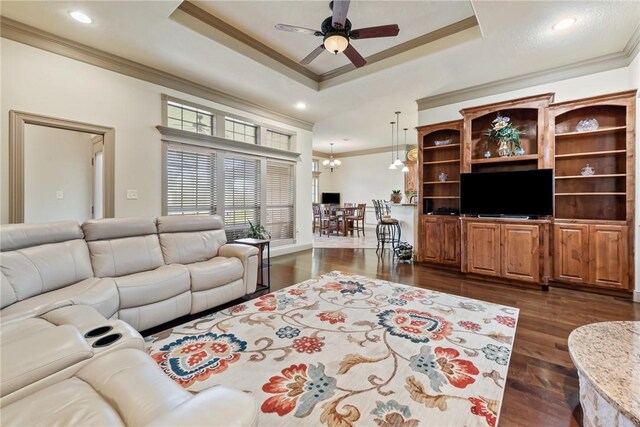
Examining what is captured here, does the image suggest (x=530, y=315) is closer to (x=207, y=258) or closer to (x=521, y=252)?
(x=521, y=252)

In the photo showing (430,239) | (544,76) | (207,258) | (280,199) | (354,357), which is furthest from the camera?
(280,199)

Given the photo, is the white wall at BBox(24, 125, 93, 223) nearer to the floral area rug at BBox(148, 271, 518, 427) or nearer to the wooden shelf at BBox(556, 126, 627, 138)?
the floral area rug at BBox(148, 271, 518, 427)

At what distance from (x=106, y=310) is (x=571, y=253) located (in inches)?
207

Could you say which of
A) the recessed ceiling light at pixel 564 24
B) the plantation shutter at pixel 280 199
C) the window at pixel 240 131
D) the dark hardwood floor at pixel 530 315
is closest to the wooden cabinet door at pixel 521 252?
the dark hardwood floor at pixel 530 315

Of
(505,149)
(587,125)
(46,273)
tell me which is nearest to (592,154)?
(587,125)

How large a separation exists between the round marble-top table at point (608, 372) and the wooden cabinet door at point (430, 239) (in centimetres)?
317

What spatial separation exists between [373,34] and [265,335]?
302cm

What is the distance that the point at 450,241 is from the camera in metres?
4.74

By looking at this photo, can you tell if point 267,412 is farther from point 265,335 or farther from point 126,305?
point 126,305

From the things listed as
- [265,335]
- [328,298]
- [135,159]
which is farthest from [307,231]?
[265,335]

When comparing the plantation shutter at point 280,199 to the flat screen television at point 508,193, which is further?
the plantation shutter at point 280,199

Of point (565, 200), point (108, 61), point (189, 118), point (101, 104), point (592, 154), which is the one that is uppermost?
point (108, 61)

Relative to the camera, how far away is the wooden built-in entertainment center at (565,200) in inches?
134

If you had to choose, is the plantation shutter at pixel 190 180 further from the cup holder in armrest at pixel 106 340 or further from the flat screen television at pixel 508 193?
the flat screen television at pixel 508 193
